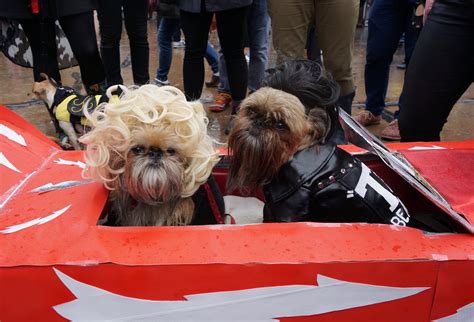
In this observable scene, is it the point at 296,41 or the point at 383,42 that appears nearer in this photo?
the point at 296,41

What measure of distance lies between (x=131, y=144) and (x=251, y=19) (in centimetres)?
273

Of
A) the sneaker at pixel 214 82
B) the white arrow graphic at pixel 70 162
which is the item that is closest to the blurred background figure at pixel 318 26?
the white arrow graphic at pixel 70 162

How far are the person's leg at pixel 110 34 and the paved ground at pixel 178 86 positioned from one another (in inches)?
28.1

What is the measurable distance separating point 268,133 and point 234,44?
156cm

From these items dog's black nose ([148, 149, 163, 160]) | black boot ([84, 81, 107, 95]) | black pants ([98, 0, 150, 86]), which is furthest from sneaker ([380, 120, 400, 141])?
dog's black nose ([148, 149, 163, 160])

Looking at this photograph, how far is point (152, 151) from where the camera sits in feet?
4.54

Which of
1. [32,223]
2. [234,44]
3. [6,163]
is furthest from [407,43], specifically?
[32,223]

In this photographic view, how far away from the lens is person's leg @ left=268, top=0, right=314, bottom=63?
2.53 meters

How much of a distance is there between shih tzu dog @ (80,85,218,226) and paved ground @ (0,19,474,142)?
192 cm

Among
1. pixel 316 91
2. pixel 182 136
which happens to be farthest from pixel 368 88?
pixel 182 136

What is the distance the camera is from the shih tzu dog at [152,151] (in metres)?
1.36

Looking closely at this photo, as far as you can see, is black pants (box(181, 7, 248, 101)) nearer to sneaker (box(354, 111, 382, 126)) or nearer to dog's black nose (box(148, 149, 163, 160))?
sneaker (box(354, 111, 382, 126))

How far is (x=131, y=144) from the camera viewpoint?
1384 mm

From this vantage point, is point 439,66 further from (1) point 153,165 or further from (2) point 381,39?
(2) point 381,39
